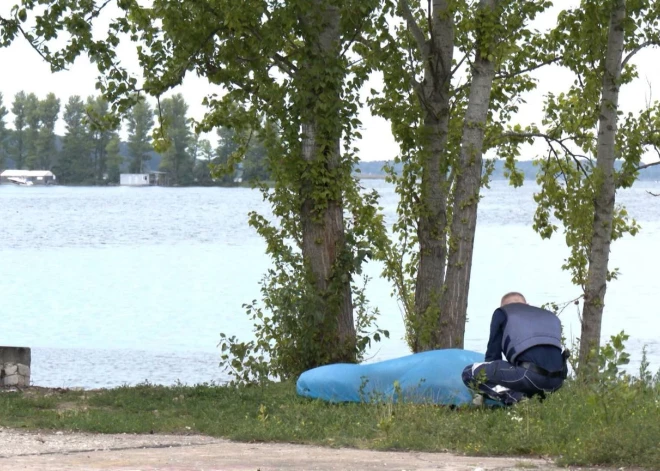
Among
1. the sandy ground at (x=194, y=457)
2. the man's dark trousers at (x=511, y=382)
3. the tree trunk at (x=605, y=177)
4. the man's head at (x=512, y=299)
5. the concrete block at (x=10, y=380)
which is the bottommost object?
the concrete block at (x=10, y=380)

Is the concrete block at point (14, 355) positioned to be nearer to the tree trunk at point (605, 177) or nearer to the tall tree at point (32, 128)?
the tree trunk at point (605, 177)

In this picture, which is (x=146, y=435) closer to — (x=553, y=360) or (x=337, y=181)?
(x=553, y=360)

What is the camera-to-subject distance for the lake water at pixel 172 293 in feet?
92.9

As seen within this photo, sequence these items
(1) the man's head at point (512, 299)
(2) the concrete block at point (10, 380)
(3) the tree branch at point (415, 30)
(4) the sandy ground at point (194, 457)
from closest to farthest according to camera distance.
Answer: (4) the sandy ground at point (194, 457) < (1) the man's head at point (512, 299) < (2) the concrete block at point (10, 380) < (3) the tree branch at point (415, 30)

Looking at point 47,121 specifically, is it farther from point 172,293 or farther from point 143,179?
point 172,293

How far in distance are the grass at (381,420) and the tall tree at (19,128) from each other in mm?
138209

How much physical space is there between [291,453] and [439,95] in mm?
9410

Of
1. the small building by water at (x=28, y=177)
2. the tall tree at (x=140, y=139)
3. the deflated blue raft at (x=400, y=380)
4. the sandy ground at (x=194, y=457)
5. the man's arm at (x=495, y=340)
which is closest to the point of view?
the sandy ground at (x=194, y=457)

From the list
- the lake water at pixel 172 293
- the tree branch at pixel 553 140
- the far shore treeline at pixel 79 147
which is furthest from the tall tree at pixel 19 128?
the tree branch at pixel 553 140

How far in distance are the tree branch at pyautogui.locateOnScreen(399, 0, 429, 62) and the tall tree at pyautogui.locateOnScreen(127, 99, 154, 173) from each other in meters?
116

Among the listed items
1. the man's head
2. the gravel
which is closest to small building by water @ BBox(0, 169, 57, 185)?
the man's head

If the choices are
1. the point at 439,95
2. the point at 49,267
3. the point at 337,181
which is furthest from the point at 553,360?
the point at 49,267

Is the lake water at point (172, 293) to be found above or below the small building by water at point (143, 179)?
below

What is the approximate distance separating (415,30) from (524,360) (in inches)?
285
